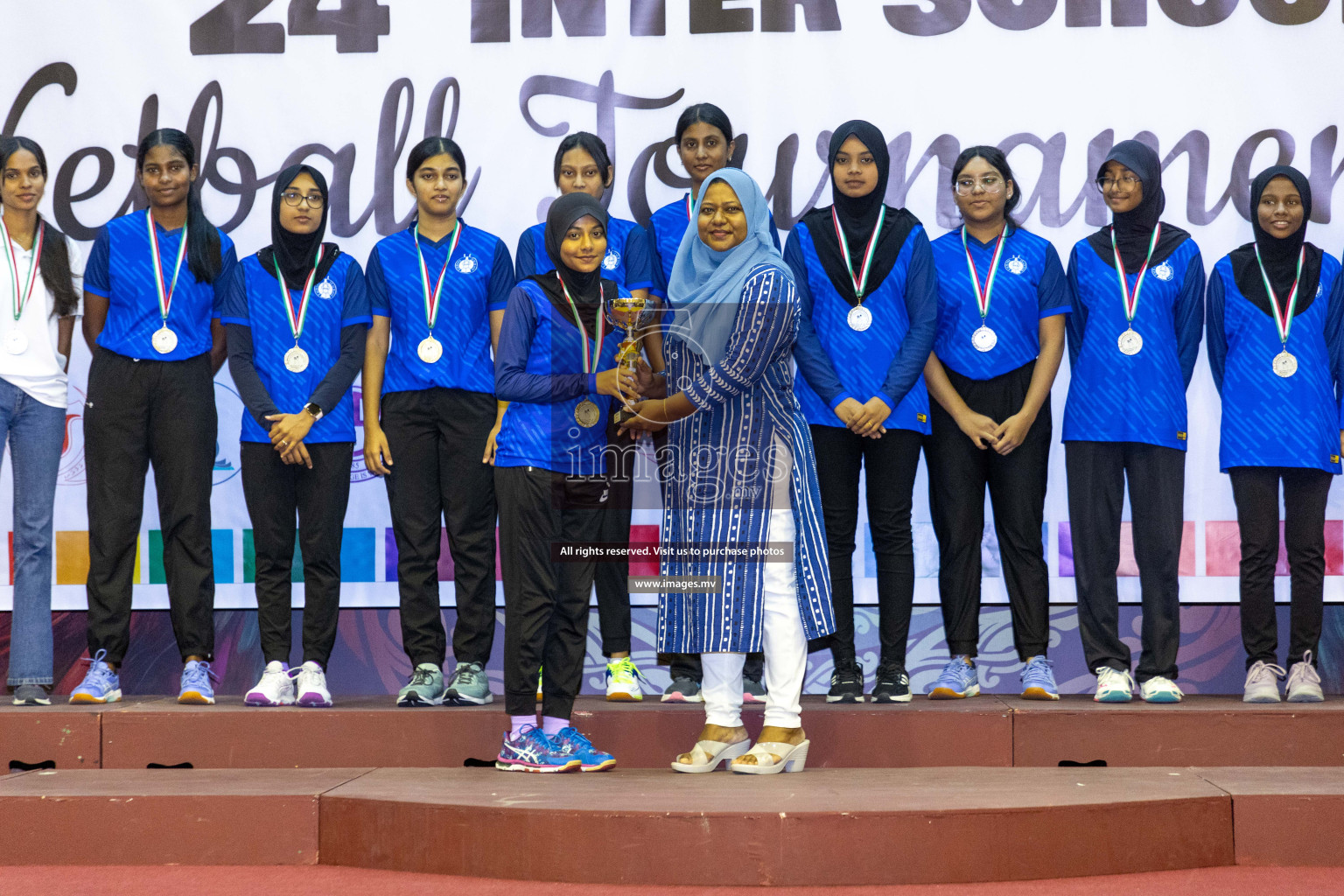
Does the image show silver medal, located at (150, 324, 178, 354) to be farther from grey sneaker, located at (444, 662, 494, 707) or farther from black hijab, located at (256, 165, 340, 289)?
grey sneaker, located at (444, 662, 494, 707)

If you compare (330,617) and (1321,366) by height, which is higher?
(1321,366)

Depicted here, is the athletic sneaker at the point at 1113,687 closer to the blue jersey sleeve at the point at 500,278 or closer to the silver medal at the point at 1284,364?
the silver medal at the point at 1284,364

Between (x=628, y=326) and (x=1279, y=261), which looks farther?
(x=1279, y=261)

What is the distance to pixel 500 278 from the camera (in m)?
3.91

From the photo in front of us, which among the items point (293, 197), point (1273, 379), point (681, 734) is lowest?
point (681, 734)

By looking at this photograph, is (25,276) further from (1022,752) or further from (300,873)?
(1022,752)

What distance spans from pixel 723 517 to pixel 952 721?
92cm

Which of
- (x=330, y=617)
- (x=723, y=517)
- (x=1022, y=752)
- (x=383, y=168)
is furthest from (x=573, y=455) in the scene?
(x=383, y=168)

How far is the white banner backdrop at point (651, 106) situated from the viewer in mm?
4301

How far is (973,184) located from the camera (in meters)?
3.89

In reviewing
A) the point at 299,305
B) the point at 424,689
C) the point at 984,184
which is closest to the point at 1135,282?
the point at 984,184

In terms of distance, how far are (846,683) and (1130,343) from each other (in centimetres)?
130

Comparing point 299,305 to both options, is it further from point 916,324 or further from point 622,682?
point 916,324

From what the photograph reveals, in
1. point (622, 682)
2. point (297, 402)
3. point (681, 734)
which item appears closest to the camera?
point (681, 734)
